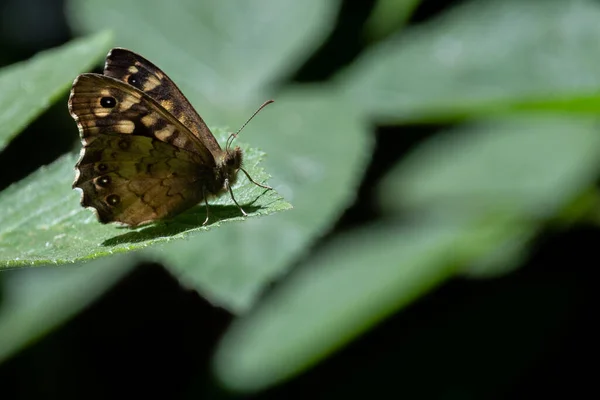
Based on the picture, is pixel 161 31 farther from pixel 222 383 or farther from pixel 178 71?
pixel 222 383

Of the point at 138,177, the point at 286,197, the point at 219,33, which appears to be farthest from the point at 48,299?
the point at 219,33

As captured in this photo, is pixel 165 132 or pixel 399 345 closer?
pixel 165 132

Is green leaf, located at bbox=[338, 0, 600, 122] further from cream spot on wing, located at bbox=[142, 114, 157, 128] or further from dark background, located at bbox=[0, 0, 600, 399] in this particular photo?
cream spot on wing, located at bbox=[142, 114, 157, 128]

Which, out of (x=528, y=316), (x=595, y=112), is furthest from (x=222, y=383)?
(x=595, y=112)

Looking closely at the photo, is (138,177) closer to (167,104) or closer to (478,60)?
(167,104)

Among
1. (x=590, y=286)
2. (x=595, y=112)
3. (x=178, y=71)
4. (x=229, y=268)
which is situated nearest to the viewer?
(x=229, y=268)
